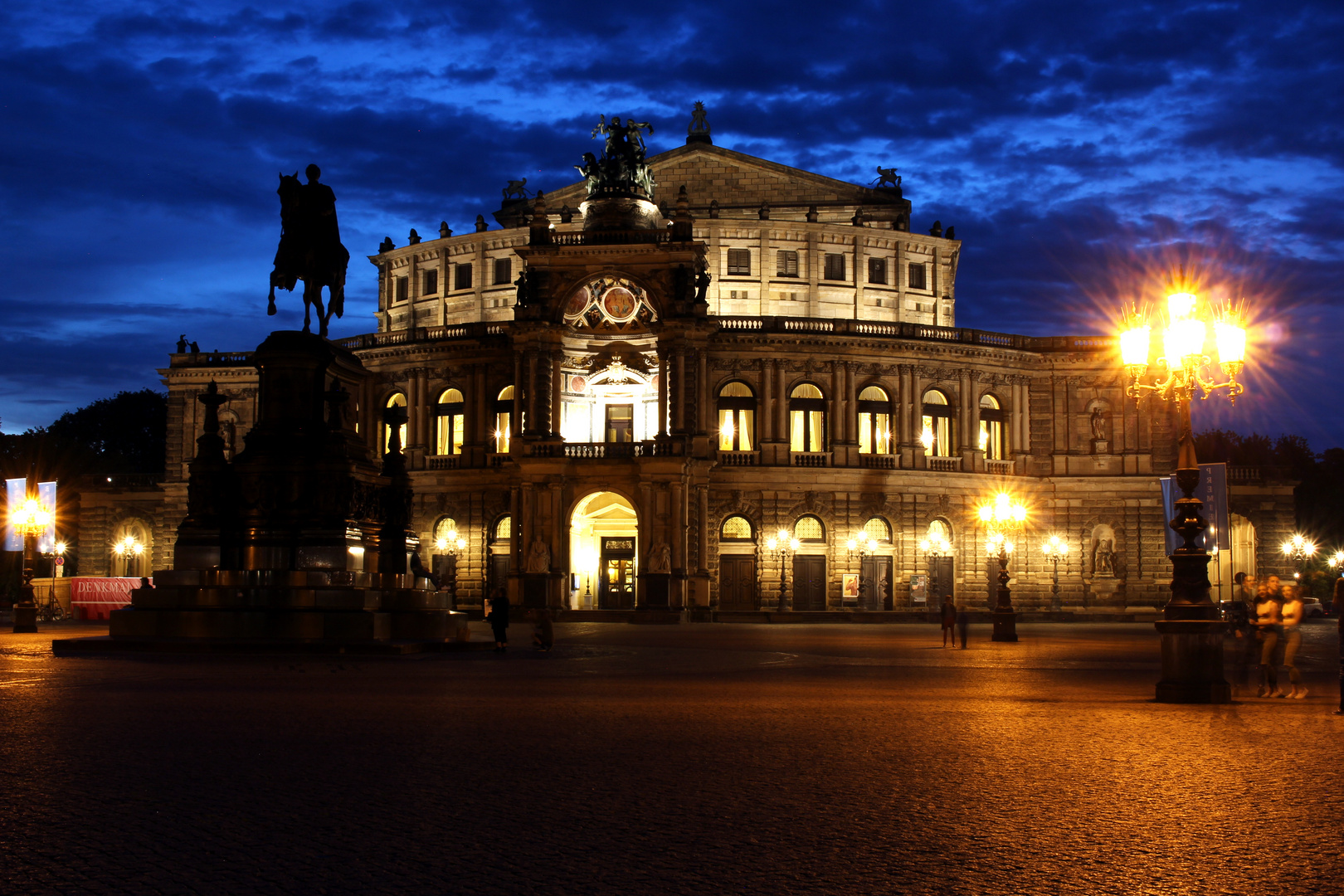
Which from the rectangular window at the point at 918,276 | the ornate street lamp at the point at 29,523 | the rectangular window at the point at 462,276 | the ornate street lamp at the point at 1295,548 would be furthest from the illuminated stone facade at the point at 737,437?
the ornate street lamp at the point at 29,523

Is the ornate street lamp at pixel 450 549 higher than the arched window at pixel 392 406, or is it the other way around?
the arched window at pixel 392 406

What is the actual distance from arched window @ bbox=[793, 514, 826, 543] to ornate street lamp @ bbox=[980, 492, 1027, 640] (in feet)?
28.6

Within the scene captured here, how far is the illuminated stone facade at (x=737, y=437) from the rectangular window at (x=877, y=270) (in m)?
3.21

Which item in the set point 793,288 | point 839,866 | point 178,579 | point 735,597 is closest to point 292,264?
point 178,579

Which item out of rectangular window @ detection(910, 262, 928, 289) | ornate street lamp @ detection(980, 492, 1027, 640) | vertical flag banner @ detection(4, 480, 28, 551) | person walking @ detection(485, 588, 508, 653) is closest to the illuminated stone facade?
ornate street lamp @ detection(980, 492, 1027, 640)

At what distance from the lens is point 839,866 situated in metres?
8.38

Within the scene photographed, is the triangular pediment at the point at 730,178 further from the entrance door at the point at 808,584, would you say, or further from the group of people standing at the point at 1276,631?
the group of people standing at the point at 1276,631

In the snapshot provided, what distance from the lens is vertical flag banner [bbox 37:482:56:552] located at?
4784 centimetres

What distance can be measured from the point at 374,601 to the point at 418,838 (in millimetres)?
18409

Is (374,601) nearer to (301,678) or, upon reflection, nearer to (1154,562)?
(301,678)

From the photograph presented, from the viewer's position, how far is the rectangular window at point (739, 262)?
75875 millimetres

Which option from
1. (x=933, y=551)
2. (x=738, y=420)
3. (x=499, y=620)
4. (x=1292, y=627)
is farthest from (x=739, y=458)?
(x=1292, y=627)

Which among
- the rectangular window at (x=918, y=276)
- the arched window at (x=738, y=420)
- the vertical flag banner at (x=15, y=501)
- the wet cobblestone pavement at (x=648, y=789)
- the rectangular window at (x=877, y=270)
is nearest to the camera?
the wet cobblestone pavement at (x=648, y=789)

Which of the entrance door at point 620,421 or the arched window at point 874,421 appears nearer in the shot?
the arched window at point 874,421
